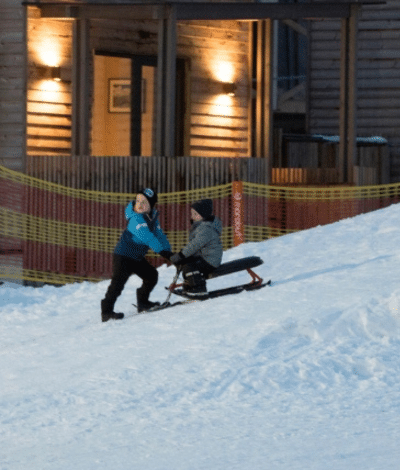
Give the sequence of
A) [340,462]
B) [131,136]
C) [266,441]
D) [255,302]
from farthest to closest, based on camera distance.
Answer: [131,136] < [255,302] < [266,441] < [340,462]

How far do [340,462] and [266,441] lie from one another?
2.12 feet

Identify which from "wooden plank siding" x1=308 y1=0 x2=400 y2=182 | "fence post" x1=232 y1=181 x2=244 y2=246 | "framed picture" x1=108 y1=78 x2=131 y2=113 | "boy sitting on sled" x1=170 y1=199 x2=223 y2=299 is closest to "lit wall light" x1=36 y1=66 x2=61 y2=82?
"framed picture" x1=108 y1=78 x2=131 y2=113

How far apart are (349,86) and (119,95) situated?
4.65 m

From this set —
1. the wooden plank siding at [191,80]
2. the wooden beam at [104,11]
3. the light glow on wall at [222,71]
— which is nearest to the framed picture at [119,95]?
the wooden plank siding at [191,80]

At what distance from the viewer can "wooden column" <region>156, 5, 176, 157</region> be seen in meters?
17.3

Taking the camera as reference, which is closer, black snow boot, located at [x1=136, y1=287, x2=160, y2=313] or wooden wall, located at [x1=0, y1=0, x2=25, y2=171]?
black snow boot, located at [x1=136, y1=287, x2=160, y2=313]

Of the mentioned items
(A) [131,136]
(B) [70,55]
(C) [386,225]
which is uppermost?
(B) [70,55]

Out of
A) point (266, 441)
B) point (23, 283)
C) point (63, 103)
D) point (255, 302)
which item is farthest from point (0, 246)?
point (266, 441)

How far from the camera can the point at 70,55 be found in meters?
18.5

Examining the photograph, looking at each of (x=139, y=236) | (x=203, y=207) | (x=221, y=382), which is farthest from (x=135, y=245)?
(x=221, y=382)

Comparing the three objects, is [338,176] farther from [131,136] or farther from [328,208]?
[131,136]

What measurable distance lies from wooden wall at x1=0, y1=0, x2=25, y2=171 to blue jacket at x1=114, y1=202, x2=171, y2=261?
7033mm

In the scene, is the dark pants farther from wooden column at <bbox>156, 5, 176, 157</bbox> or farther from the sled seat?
wooden column at <bbox>156, 5, 176, 157</bbox>

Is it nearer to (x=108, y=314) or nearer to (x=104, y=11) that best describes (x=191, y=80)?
(x=104, y=11)
